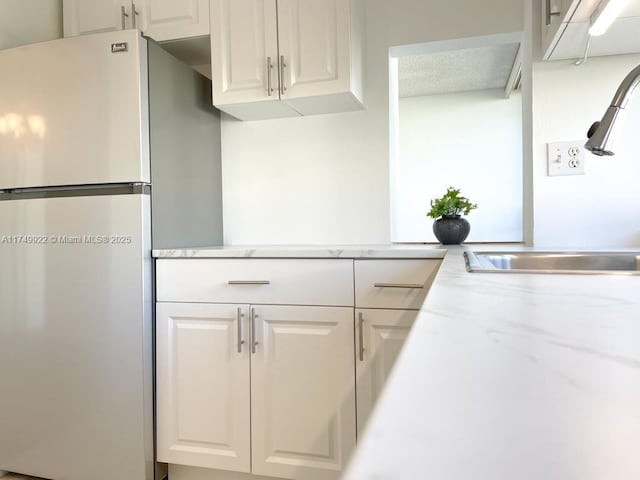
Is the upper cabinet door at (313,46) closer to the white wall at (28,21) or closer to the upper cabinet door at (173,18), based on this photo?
the upper cabinet door at (173,18)

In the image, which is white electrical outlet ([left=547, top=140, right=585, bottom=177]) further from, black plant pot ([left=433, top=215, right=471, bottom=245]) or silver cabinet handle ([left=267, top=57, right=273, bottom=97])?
silver cabinet handle ([left=267, top=57, right=273, bottom=97])

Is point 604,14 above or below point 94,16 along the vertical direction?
below

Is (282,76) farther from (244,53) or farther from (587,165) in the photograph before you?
(587,165)

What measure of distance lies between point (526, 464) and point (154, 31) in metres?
2.21

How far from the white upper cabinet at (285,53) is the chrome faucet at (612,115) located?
0.94 meters

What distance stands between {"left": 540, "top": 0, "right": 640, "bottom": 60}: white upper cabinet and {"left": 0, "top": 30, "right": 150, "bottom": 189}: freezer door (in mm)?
1396

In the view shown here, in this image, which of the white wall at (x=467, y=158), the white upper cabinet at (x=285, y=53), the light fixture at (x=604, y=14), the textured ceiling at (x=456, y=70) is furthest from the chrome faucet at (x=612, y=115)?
the white wall at (x=467, y=158)

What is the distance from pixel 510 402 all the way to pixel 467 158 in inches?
185

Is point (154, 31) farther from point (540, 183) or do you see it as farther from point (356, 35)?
point (540, 183)

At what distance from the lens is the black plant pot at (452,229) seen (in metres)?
1.85

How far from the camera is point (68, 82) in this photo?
170cm

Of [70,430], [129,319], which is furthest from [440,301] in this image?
[70,430]

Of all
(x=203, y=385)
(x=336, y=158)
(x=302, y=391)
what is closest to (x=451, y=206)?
(x=336, y=158)

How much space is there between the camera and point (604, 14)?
4.08 ft
